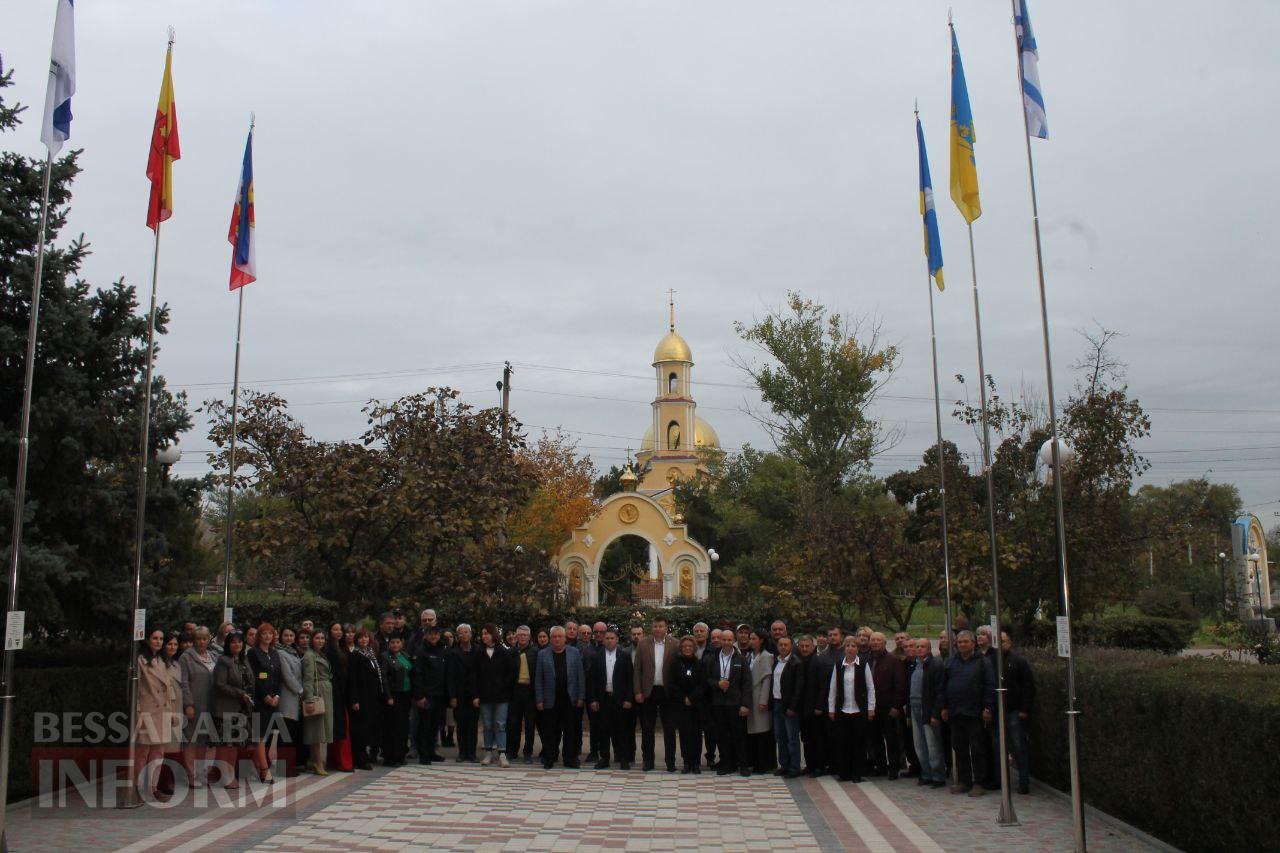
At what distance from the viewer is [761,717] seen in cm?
1381

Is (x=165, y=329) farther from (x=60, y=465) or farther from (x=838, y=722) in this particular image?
(x=838, y=722)

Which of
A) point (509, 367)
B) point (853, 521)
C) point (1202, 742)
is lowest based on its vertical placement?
point (1202, 742)

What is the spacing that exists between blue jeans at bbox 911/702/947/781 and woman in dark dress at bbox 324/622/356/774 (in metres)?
6.65

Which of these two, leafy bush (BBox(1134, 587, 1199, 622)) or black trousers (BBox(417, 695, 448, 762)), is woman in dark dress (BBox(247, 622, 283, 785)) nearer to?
black trousers (BBox(417, 695, 448, 762))

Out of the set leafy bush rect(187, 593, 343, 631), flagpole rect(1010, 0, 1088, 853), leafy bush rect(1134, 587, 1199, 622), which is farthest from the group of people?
leafy bush rect(1134, 587, 1199, 622)

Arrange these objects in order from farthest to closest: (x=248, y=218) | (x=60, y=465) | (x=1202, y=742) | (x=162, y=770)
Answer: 1. (x=248, y=218)
2. (x=60, y=465)
3. (x=162, y=770)
4. (x=1202, y=742)

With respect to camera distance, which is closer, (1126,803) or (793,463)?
(1126,803)

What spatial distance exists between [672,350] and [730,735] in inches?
2649

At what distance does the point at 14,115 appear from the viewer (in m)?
12.3

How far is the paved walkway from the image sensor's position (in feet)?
31.1

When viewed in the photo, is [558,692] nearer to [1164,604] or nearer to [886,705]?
[886,705]

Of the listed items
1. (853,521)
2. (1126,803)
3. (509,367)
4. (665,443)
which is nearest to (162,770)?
(1126,803)

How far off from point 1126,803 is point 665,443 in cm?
6985

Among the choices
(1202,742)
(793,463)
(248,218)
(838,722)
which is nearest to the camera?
(1202,742)
